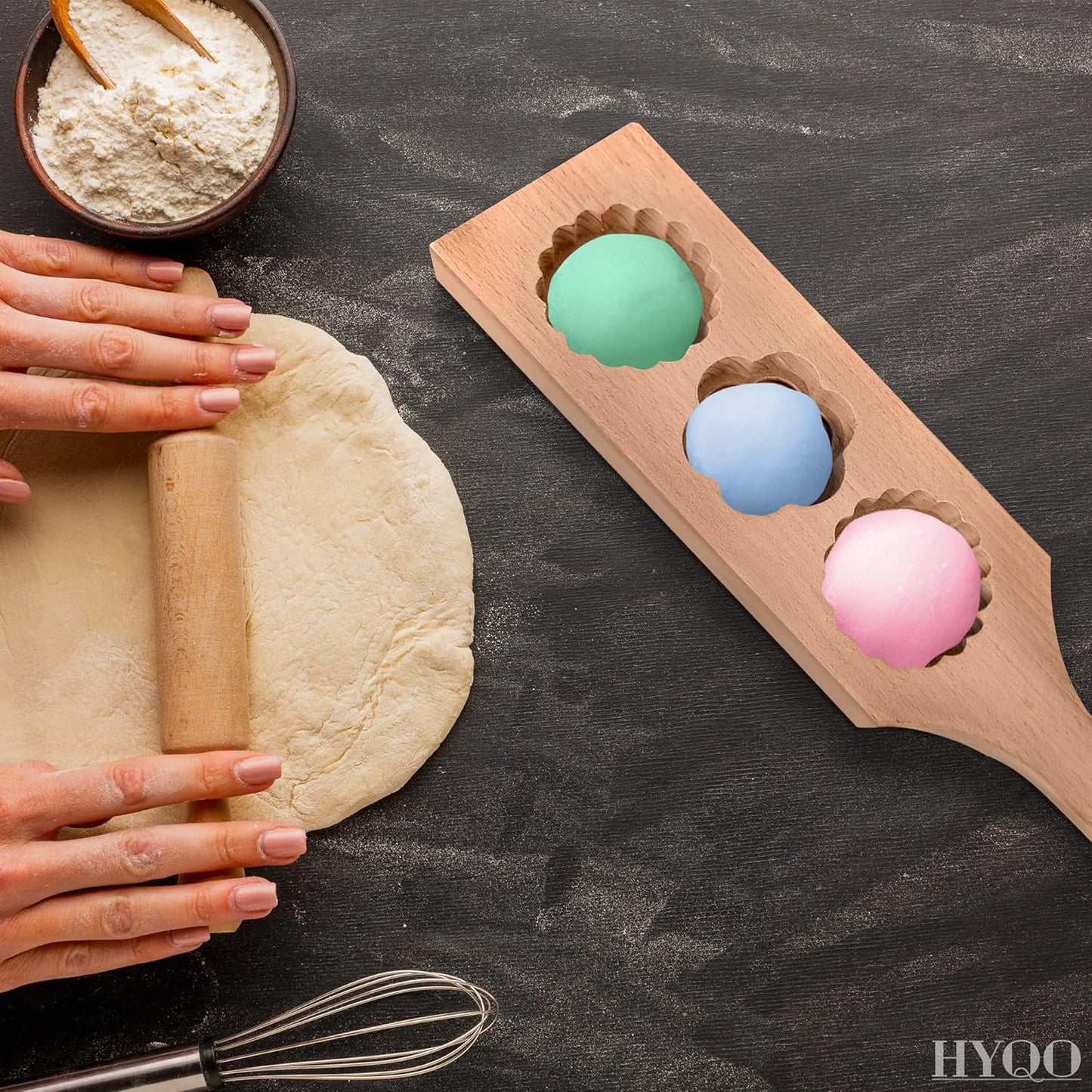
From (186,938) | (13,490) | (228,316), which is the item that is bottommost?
(186,938)

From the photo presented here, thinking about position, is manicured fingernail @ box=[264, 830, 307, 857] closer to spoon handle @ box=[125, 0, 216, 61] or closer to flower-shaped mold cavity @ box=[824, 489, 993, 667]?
flower-shaped mold cavity @ box=[824, 489, 993, 667]

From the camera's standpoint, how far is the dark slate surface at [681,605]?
1.08m

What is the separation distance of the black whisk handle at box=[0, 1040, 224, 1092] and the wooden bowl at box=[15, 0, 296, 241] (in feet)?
2.96

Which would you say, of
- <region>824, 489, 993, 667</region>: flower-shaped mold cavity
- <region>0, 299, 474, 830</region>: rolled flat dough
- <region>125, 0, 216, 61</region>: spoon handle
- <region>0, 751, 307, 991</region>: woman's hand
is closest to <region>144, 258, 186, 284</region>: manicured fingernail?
<region>0, 299, 474, 830</region>: rolled flat dough

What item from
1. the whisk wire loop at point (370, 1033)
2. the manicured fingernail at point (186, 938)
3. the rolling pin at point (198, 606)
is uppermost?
the rolling pin at point (198, 606)

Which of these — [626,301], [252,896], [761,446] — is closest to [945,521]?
[761,446]

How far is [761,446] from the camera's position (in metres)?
0.98

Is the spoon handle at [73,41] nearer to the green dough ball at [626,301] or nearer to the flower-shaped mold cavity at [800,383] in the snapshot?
the green dough ball at [626,301]

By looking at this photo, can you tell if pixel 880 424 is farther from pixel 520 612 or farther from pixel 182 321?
pixel 182 321

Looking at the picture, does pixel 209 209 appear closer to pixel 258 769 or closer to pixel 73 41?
pixel 73 41

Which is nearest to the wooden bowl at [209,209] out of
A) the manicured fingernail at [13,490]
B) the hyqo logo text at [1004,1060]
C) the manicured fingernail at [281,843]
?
the manicured fingernail at [13,490]

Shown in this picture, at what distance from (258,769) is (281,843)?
79 mm

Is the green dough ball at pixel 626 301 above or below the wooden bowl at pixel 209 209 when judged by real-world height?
below

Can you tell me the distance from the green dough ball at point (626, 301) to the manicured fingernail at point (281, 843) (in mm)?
A: 620
